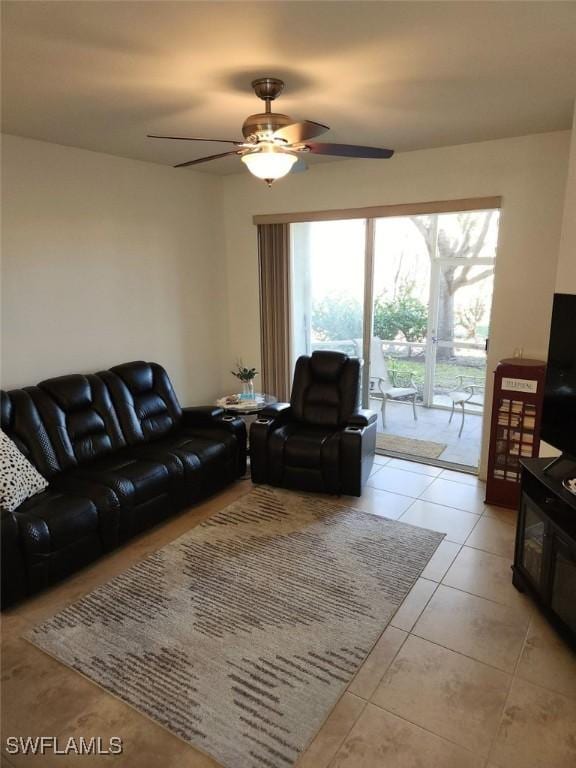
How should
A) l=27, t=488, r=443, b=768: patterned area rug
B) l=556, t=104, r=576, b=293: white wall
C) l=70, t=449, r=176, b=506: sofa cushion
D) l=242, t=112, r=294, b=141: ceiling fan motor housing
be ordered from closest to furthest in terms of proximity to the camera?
l=27, t=488, r=443, b=768: patterned area rug < l=242, t=112, r=294, b=141: ceiling fan motor housing < l=556, t=104, r=576, b=293: white wall < l=70, t=449, r=176, b=506: sofa cushion

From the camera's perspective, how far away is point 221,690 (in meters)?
2.24

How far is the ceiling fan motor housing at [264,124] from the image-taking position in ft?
7.80

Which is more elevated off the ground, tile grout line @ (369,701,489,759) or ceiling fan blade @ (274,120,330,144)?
ceiling fan blade @ (274,120,330,144)

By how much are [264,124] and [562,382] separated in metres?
2.02

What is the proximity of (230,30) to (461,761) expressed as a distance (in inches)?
115

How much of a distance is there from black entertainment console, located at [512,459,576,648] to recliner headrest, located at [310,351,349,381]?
1889 mm

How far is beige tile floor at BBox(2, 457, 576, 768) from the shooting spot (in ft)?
6.35

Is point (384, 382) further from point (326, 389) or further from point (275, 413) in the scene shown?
point (275, 413)

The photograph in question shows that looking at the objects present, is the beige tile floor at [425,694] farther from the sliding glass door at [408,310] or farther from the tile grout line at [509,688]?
the sliding glass door at [408,310]

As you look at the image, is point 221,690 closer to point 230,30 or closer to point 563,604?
point 563,604

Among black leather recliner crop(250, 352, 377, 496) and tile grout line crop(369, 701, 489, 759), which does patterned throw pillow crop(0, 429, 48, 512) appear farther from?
tile grout line crop(369, 701, 489, 759)

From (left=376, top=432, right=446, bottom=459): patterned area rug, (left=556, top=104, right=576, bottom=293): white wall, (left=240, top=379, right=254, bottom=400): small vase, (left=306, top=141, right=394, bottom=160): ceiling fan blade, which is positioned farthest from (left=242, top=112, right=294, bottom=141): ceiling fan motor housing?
(left=376, top=432, right=446, bottom=459): patterned area rug

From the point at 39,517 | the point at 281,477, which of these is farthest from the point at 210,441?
the point at 39,517

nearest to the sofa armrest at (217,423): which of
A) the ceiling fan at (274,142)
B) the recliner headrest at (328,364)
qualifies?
the recliner headrest at (328,364)
